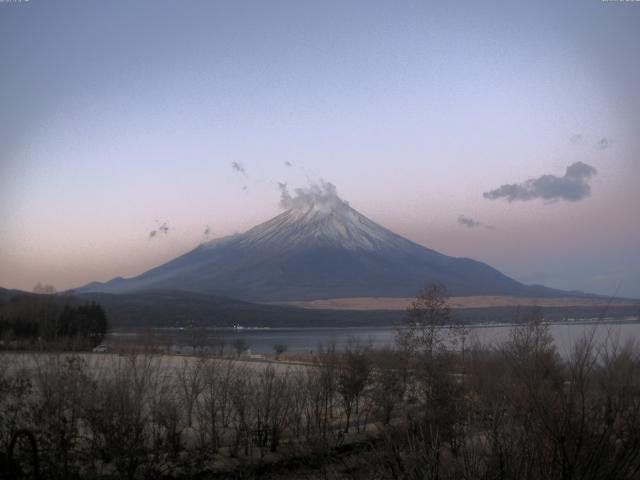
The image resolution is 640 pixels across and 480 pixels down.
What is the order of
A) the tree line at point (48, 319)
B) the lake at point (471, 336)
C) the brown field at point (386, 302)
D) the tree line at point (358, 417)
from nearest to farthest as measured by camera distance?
1. the tree line at point (358, 417)
2. the lake at point (471, 336)
3. the tree line at point (48, 319)
4. the brown field at point (386, 302)

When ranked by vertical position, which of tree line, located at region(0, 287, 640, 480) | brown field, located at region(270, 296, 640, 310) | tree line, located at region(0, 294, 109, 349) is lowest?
tree line, located at region(0, 287, 640, 480)

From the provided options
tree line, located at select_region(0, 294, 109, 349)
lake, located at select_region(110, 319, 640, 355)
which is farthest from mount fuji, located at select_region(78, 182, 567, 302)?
tree line, located at select_region(0, 294, 109, 349)

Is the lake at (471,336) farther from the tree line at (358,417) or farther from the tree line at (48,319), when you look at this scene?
the tree line at (48,319)

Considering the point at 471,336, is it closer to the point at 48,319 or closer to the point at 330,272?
the point at 48,319

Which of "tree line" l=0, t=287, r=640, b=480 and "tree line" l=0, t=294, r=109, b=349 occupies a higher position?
"tree line" l=0, t=294, r=109, b=349

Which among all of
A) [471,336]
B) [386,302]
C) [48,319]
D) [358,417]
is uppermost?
[386,302]

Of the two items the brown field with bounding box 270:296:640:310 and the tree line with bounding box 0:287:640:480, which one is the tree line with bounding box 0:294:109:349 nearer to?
the tree line with bounding box 0:287:640:480

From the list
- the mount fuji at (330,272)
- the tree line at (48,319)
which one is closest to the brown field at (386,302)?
the mount fuji at (330,272)

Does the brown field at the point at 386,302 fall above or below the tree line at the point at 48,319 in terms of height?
above

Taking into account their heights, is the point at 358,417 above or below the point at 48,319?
below

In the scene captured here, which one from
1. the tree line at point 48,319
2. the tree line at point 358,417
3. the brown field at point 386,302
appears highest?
the brown field at point 386,302

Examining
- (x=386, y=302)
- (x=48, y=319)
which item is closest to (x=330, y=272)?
(x=386, y=302)

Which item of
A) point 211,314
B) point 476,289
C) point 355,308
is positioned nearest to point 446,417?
point 211,314

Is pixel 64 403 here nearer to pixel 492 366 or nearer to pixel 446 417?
pixel 446 417
